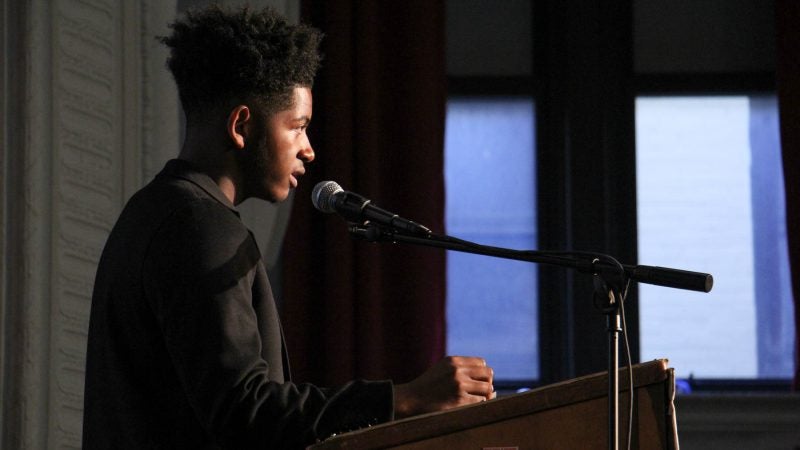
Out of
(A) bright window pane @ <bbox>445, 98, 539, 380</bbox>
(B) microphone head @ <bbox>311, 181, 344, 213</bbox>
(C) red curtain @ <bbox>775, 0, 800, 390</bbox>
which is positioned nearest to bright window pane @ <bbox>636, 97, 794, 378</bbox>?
(C) red curtain @ <bbox>775, 0, 800, 390</bbox>

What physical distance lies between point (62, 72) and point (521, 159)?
6.85 feet

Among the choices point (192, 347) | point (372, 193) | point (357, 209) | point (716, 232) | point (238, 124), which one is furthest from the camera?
point (716, 232)

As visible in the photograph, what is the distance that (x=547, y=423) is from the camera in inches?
58.2

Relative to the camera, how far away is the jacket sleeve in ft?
5.05

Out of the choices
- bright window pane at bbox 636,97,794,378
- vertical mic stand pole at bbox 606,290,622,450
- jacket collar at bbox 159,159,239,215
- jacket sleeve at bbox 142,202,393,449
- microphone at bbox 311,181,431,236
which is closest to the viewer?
vertical mic stand pole at bbox 606,290,622,450

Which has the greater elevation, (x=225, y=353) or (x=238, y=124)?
(x=238, y=124)

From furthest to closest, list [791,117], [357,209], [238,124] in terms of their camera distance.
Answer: [791,117], [238,124], [357,209]

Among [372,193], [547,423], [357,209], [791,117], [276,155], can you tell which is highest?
[791,117]

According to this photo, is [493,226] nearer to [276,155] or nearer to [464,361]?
[276,155]

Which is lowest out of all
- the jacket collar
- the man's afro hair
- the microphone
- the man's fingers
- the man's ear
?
the man's fingers

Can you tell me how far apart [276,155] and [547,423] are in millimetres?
697

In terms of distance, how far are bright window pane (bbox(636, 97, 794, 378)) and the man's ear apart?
2.64 metres

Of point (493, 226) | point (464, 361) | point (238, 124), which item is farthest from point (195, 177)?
point (493, 226)

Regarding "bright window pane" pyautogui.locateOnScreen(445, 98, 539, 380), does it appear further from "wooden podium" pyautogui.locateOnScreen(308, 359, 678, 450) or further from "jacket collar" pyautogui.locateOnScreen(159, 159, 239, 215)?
"wooden podium" pyautogui.locateOnScreen(308, 359, 678, 450)
